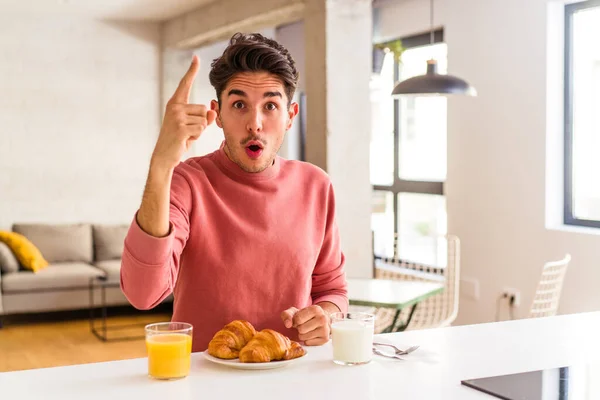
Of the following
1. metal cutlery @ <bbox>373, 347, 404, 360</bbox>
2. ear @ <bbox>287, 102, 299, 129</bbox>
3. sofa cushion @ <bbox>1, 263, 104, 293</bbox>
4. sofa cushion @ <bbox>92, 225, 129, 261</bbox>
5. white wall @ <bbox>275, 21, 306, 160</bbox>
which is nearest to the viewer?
metal cutlery @ <bbox>373, 347, 404, 360</bbox>

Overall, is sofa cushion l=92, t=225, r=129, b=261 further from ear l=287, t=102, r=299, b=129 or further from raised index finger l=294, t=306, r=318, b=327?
raised index finger l=294, t=306, r=318, b=327

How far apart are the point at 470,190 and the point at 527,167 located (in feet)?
1.79

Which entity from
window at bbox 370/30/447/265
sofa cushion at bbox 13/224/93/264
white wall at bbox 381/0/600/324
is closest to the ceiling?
window at bbox 370/30/447/265

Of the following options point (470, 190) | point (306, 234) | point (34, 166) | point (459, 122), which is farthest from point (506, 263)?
Answer: point (34, 166)

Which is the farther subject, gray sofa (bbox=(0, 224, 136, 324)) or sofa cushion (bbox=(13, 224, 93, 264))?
sofa cushion (bbox=(13, 224, 93, 264))

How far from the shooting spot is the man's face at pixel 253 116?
1.62m

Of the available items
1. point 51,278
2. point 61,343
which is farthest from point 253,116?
point 51,278

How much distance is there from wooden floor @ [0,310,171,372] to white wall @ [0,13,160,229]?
961mm

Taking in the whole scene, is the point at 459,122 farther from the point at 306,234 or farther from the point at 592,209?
the point at 306,234

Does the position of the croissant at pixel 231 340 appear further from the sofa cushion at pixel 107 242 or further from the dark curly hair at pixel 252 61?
the sofa cushion at pixel 107 242

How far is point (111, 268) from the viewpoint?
21.1 feet

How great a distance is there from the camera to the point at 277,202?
1.74 m

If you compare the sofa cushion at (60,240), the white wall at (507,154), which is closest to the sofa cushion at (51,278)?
the sofa cushion at (60,240)

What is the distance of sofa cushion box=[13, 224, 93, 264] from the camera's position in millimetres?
6617
